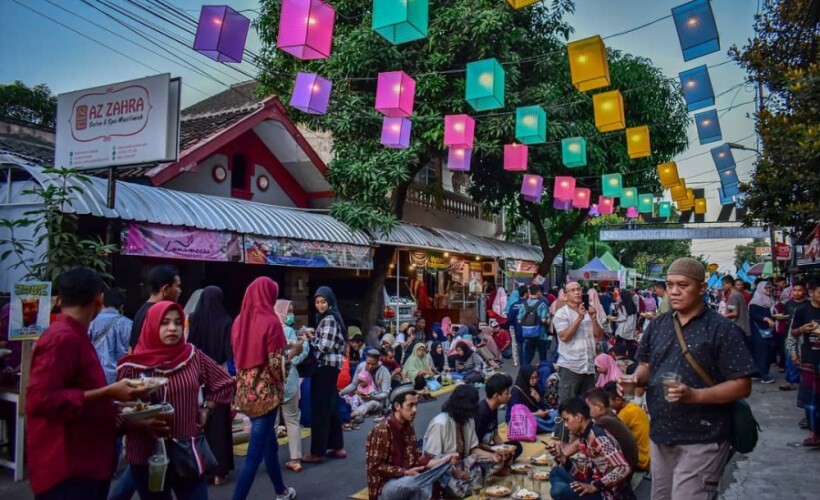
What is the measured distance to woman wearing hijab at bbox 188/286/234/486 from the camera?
576cm

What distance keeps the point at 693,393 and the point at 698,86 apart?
800cm

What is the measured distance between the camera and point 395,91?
9.27m

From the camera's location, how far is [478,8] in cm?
1418

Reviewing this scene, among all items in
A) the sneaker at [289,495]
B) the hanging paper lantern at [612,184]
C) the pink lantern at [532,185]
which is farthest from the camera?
the hanging paper lantern at [612,184]

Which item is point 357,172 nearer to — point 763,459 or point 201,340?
point 201,340

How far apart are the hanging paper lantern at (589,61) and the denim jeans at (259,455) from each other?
652cm

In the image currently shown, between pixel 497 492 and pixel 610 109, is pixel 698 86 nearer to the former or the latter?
pixel 610 109

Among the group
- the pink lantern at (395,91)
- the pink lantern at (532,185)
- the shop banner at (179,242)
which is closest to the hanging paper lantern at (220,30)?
the pink lantern at (395,91)

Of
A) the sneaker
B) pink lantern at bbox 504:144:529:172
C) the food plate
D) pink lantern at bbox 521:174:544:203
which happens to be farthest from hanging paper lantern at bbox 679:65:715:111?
the sneaker

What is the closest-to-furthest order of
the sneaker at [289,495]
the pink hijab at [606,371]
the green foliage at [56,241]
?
the sneaker at [289,495] < the green foliage at [56,241] < the pink hijab at [606,371]

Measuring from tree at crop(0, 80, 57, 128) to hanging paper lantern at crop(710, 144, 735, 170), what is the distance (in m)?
21.7

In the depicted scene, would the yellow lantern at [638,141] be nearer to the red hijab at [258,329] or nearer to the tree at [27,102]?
the red hijab at [258,329]

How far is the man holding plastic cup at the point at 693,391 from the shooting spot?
10.1 ft

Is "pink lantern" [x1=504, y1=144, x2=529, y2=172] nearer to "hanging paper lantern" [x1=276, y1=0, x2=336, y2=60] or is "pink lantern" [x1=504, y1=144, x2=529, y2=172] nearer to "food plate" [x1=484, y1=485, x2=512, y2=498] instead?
"hanging paper lantern" [x1=276, y1=0, x2=336, y2=60]
